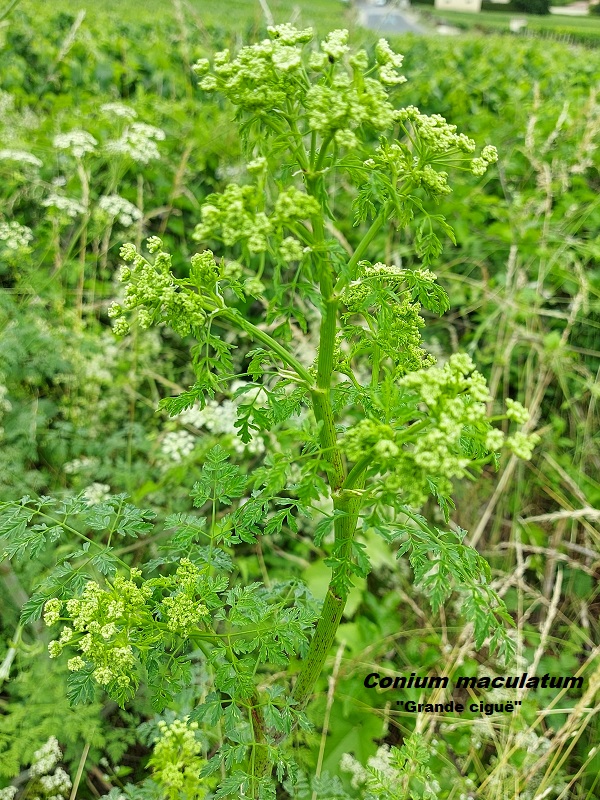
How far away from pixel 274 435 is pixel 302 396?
7.36ft

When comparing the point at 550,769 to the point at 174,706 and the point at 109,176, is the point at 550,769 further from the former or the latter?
the point at 109,176

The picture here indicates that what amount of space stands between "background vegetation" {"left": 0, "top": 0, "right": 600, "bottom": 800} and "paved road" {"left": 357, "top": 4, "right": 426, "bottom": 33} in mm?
1239

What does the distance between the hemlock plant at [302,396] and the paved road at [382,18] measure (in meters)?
5.12

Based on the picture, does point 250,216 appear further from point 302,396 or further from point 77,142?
point 77,142

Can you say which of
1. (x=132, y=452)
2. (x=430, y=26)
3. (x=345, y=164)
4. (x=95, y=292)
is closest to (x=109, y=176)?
(x=95, y=292)

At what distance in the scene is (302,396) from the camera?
1631 millimetres

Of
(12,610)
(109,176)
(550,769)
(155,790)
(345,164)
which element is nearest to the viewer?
(345,164)

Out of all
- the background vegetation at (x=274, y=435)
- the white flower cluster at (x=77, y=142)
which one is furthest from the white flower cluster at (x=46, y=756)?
the white flower cluster at (x=77, y=142)

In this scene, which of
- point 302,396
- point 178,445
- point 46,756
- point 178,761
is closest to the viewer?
point 302,396

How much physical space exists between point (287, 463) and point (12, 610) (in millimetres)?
2469

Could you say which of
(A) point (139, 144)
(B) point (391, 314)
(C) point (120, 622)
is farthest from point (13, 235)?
(B) point (391, 314)

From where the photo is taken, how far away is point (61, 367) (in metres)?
3.79

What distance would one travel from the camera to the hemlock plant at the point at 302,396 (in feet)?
4.00

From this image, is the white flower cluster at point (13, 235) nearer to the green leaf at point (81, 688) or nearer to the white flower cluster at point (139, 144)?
the white flower cluster at point (139, 144)
